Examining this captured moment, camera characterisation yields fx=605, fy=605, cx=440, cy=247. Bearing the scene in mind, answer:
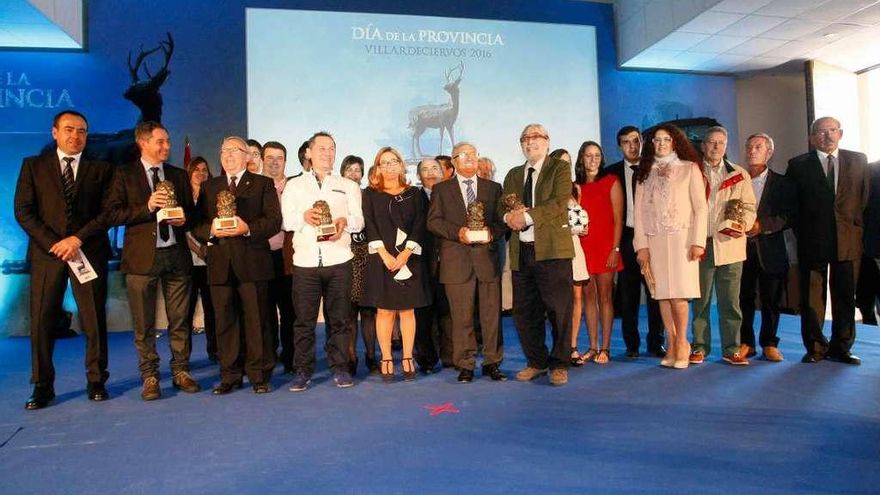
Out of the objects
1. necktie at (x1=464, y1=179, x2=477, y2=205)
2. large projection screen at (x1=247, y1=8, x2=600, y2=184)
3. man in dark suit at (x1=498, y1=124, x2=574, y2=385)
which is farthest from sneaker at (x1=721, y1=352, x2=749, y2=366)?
large projection screen at (x1=247, y1=8, x2=600, y2=184)

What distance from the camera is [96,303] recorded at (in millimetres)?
3562

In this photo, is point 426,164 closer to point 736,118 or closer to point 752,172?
point 752,172

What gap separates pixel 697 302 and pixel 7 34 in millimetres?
7348

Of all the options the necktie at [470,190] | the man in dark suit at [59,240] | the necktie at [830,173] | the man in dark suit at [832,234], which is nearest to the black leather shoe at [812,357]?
the man in dark suit at [832,234]

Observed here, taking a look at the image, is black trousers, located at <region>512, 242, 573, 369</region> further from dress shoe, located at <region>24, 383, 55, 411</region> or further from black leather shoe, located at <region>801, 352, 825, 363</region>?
dress shoe, located at <region>24, 383, 55, 411</region>

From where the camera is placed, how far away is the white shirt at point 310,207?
370 centimetres

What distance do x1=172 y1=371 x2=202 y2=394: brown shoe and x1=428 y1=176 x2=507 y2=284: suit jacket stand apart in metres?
1.64

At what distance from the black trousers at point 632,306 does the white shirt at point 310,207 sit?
6.63ft

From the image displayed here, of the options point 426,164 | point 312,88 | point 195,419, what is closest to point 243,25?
point 312,88

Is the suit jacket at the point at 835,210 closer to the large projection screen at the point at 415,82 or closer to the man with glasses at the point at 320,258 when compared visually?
the man with glasses at the point at 320,258

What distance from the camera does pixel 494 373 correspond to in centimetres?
378

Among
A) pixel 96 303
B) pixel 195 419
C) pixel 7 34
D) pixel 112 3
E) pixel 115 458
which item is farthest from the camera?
pixel 112 3

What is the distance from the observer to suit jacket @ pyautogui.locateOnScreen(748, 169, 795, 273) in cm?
419

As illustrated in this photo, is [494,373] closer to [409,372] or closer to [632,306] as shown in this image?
[409,372]
